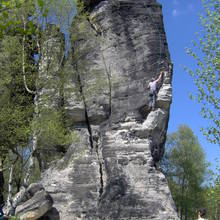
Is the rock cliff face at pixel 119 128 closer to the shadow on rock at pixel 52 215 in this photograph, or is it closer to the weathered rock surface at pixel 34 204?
the shadow on rock at pixel 52 215

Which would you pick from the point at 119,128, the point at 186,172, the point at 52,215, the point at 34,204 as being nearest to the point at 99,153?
the point at 119,128

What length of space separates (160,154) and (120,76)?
186 inches

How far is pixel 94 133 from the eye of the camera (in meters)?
17.4

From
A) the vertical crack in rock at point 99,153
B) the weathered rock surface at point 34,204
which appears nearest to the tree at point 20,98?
the weathered rock surface at point 34,204

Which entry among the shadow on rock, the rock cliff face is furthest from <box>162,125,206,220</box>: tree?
the shadow on rock

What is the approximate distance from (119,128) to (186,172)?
20177mm

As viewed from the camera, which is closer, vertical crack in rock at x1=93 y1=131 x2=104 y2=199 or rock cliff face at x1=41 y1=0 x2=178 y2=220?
rock cliff face at x1=41 y1=0 x2=178 y2=220

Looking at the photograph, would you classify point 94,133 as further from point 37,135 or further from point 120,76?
point 37,135

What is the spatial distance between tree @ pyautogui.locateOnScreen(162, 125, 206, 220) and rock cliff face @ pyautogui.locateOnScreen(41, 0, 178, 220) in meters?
18.8

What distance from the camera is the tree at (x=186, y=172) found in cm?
3319

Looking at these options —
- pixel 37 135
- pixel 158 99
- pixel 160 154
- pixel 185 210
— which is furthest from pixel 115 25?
pixel 185 210

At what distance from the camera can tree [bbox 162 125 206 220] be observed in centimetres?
3319

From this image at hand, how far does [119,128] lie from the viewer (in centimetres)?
1645

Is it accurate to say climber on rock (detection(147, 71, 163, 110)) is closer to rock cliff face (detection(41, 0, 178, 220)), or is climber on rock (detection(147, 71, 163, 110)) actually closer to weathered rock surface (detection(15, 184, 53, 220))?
rock cliff face (detection(41, 0, 178, 220))
